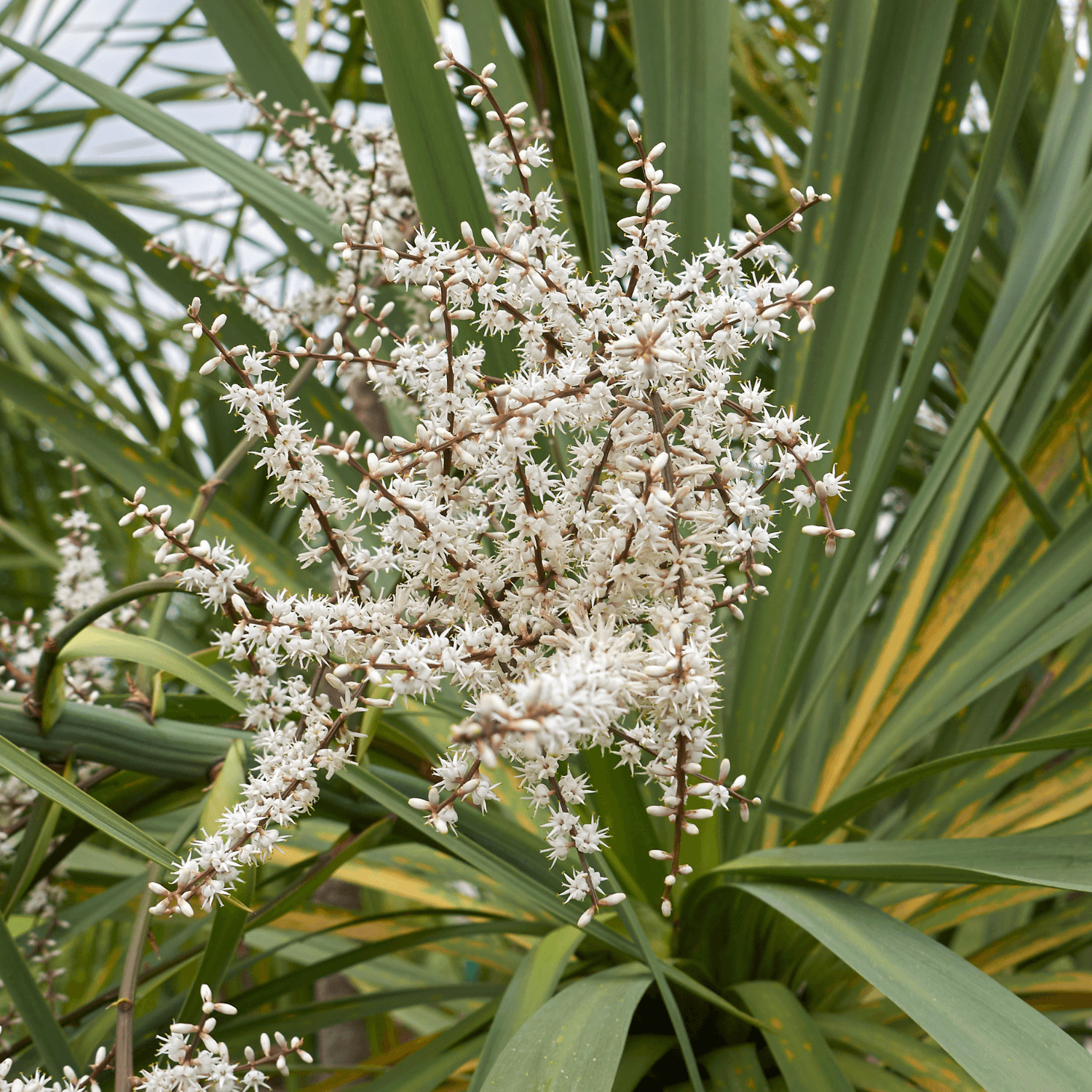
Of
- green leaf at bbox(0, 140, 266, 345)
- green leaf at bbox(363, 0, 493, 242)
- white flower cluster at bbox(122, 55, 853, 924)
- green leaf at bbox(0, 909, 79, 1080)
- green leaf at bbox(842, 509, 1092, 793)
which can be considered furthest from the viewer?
green leaf at bbox(0, 140, 266, 345)

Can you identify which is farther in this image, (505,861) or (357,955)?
(357,955)

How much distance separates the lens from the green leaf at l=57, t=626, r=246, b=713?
50 centimetres

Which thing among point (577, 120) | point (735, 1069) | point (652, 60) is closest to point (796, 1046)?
point (735, 1069)

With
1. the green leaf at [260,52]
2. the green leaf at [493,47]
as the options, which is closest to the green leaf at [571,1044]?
the green leaf at [493,47]

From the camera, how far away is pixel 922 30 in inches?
26.5

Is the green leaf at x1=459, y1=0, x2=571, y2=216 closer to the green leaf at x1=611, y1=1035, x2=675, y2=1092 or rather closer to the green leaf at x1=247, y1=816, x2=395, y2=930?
the green leaf at x1=247, y1=816, x2=395, y2=930

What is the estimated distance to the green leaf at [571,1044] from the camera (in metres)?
0.43

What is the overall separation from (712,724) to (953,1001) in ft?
0.65

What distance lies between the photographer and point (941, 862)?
1.71 ft

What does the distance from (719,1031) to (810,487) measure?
482 mm

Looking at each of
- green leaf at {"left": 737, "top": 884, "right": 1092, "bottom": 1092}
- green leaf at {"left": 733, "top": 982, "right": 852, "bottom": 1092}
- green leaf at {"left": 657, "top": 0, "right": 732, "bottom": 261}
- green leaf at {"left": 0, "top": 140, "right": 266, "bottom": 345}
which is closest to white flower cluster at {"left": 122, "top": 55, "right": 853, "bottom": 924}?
green leaf at {"left": 737, "top": 884, "right": 1092, "bottom": 1092}

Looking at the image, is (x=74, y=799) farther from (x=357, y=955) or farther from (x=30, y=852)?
(x=357, y=955)

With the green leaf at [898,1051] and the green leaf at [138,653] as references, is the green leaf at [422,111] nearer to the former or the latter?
the green leaf at [138,653]

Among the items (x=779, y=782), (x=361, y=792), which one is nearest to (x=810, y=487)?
(x=361, y=792)
